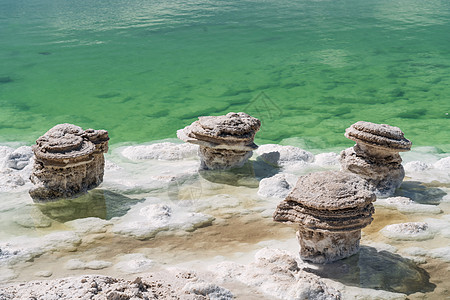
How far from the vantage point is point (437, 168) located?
6.88 meters

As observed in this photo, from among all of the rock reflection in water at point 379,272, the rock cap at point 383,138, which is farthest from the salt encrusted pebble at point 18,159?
the rock reflection in water at point 379,272

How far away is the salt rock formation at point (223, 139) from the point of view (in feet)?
21.2

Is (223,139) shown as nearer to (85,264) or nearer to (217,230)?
(217,230)

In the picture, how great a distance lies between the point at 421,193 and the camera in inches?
236

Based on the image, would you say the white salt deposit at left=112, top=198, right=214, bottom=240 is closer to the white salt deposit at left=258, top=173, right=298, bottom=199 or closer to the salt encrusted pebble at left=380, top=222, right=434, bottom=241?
the white salt deposit at left=258, top=173, right=298, bottom=199

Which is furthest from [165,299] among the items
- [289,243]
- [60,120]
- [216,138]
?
[60,120]

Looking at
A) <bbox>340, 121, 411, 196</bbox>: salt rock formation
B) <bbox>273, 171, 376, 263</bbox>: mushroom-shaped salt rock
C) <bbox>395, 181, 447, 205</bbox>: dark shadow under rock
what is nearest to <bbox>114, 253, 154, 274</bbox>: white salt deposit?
<bbox>273, 171, 376, 263</bbox>: mushroom-shaped salt rock

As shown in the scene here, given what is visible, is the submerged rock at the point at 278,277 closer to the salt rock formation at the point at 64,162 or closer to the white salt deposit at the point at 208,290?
the white salt deposit at the point at 208,290

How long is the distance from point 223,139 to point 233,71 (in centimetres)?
612

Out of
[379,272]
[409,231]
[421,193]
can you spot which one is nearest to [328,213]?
[379,272]

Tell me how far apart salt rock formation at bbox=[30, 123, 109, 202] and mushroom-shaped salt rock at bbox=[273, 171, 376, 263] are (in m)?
2.35

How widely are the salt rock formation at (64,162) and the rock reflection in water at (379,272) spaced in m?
2.72

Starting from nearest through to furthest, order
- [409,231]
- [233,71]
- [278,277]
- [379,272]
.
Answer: [278,277]
[379,272]
[409,231]
[233,71]

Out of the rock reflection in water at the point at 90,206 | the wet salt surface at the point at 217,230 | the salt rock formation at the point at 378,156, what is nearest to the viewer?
the wet salt surface at the point at 217,230
